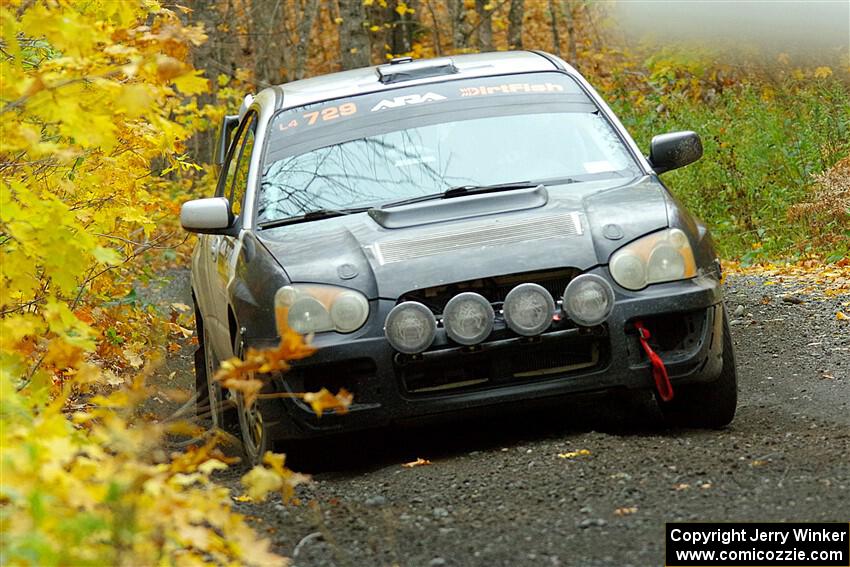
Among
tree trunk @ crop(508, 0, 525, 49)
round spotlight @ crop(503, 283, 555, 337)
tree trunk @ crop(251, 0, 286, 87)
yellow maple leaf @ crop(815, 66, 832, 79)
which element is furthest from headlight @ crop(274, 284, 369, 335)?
tree trunk @ crop(251, 0, 286, 87)

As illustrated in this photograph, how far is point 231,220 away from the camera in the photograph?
6434 millimetres

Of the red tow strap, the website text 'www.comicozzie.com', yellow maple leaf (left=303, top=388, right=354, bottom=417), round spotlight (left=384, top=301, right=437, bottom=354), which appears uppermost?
yellow maple leaf (left=303, top=388, right=354, bottom=417)

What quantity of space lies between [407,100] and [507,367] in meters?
1.92

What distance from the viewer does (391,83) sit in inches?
277

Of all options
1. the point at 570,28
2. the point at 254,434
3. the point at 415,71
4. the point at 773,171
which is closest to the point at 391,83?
the point at 415,71

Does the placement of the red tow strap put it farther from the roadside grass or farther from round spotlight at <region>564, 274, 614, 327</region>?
the roadside grass

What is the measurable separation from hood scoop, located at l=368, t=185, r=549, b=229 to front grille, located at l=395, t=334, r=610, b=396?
0.71m

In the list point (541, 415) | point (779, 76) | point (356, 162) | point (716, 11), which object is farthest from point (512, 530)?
point (716, 11)

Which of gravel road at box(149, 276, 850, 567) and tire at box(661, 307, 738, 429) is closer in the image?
gravel road at box(149, 276, 850, 567)

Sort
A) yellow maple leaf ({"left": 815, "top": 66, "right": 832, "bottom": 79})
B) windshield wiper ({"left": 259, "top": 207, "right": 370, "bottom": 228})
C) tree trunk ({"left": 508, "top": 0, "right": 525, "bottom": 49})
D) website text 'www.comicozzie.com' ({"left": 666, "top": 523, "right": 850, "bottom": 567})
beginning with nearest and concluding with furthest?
website text 'www.comicozzie.com' ({"left": 666, "top": 523, "right": 850, "bottom": 567})
windshield wiper ({"left": 259, "top": 207, "right": 370, "bottom": 228})
yellow maple leaf ({"left": 815, "top": 66, "right": 832, "bottom": 79})
tree trunk ({"left": 508, "top": 0, "right": 525, "bottom": 49})

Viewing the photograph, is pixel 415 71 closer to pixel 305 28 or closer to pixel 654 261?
pixel 654 261

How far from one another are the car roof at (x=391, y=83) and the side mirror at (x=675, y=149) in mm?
909

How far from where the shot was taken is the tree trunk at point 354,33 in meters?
19.0

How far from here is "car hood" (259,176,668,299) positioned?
5.41m
